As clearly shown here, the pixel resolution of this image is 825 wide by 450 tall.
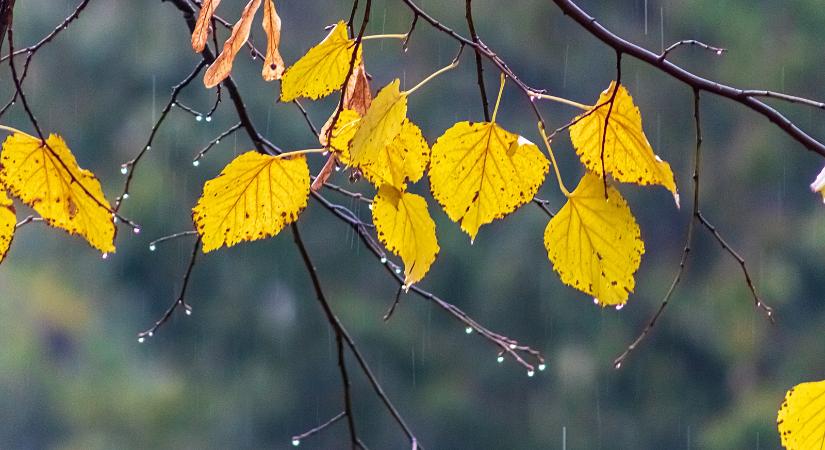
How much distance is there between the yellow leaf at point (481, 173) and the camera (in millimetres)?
287

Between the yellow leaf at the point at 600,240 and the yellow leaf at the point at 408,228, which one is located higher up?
the yellow leaf at the point at 408,228

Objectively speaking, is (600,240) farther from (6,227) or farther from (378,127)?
(6,227)

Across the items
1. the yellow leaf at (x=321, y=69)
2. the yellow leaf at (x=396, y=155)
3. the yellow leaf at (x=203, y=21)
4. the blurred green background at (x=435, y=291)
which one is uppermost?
the blurred green background at (x=435, y=291)

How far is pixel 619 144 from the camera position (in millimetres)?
301

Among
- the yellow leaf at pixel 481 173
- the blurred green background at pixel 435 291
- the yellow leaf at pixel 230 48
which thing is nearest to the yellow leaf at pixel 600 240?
the yellow leaf at pixel 481 173

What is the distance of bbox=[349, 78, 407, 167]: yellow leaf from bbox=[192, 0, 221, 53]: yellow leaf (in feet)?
0.25

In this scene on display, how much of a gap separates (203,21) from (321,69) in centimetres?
4

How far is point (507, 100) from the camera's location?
3338 millimetres

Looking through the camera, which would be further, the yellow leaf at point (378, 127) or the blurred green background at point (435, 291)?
the blurred green background at point (435, 291)

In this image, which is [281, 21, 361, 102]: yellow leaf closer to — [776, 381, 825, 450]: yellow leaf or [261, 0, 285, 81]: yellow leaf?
[261, 0, 285, 81]: yellow leaf

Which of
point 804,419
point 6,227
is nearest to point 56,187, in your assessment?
point 6,227

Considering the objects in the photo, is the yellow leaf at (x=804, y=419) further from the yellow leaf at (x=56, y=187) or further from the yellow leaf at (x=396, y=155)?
the yellow leaf at (x=56, y=187)

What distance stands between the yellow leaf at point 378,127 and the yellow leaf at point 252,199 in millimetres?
27

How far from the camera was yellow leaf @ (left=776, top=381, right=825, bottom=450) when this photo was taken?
281mm
